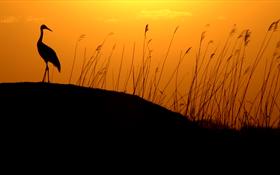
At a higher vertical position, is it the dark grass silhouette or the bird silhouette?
the bird silhouette

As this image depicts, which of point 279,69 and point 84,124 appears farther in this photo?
point 279,69

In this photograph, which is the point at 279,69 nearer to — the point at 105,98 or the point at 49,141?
the point at 105,98

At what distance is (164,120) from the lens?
283 centimetres

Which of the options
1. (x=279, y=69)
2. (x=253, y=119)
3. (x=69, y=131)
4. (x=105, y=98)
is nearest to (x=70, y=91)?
(x=105, y=98)

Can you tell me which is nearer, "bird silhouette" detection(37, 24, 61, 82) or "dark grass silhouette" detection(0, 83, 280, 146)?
"dark grass silhouette" detection(0, 83, 280, 146)

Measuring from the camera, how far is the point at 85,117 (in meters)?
2.62

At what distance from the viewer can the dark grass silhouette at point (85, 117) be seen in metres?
2.53

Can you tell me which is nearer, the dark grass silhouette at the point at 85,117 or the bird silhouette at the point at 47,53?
the dark grass silhouette at the point at 85,117

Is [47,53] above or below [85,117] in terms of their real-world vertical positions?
above

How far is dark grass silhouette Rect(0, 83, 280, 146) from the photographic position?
2.53 meters

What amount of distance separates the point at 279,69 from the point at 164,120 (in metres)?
2.94

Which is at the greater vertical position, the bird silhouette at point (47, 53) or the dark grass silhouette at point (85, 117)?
the bird silhouette at point (47, 53)

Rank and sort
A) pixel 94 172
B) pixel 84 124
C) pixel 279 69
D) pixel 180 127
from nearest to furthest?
pixel 94 172 → pixel 84 124 → pixel 180 127 → pixel 279 69

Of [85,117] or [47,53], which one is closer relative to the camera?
[85,117]
